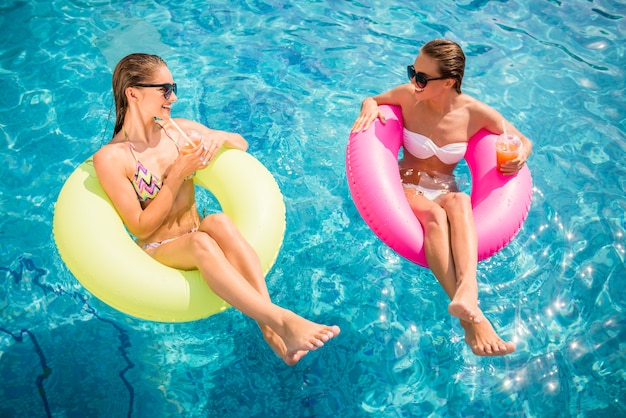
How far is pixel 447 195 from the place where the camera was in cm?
369

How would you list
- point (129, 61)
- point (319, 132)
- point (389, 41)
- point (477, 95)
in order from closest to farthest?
point (129, 61) < point (319, 132) < point (477, 95) < point (389, 41)

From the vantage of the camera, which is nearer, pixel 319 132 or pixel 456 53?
pixel 456 53

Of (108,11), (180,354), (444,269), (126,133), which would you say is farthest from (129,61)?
(108,11)

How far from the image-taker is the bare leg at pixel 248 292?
299 centimetres

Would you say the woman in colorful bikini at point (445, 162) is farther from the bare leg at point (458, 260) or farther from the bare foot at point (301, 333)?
the bare foot at point (301, 333)

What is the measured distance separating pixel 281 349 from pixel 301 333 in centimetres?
21

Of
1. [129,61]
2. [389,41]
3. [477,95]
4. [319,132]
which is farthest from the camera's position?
[389,41]

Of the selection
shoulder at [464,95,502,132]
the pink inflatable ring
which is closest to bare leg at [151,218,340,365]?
the pink inflatable ring

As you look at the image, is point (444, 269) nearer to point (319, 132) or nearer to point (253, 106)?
point (319, 132)

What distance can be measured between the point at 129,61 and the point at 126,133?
423 mm

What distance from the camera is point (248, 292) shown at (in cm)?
308

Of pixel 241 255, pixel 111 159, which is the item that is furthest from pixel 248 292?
pixel 111 159

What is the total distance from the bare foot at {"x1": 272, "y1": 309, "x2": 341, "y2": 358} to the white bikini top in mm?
1541

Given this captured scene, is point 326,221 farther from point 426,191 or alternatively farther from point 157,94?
point 157,94
